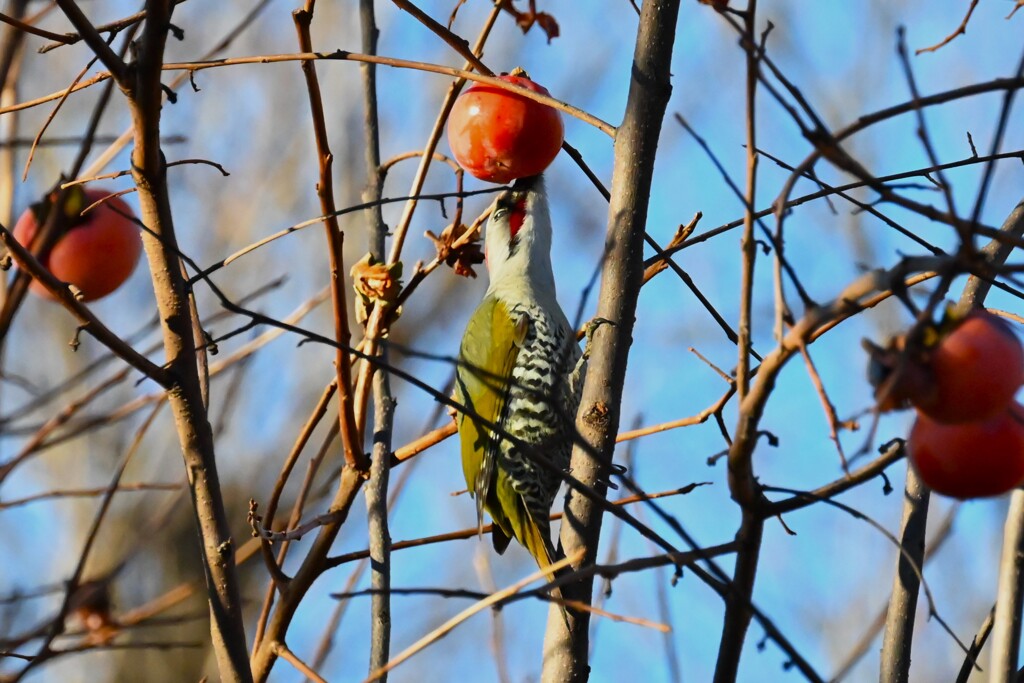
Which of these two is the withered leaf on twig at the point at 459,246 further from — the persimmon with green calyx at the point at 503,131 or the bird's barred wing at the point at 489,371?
the bird's barred wing at the point at 489,371

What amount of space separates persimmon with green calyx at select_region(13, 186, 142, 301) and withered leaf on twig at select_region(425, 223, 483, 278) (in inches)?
25.1

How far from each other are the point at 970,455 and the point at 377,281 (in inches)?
43.4

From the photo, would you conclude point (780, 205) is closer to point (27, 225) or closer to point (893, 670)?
point (893, 670)

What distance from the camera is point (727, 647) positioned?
125 centimetres

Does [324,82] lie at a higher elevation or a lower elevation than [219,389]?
higher

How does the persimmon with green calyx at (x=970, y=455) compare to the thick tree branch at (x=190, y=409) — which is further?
the thick tree branch at (x=190, y=409)

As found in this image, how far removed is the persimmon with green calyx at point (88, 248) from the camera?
2262mm

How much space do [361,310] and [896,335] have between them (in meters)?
1.15

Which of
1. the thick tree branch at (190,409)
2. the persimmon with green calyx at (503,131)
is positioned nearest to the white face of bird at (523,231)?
the persimmon with green calyx at (503,131)

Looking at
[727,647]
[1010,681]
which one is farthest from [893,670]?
[727,647]

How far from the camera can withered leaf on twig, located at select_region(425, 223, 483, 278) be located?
227 centimetres

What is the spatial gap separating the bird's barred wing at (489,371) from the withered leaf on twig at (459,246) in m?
1.22

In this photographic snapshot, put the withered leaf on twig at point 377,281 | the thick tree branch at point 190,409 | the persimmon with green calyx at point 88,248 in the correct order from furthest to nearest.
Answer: the persimmon with green calyx at point 88,248
the withered leaf on twig at point 377,281
the thick tree branch at point 190,409

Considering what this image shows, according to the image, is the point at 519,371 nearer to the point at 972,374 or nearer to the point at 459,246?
the point at 459,246
